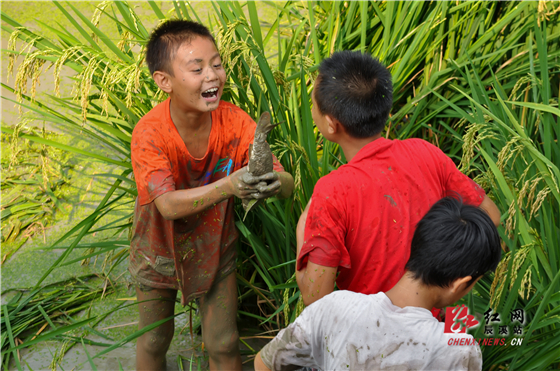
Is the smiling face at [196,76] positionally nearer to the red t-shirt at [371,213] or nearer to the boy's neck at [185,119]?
the boy's neck at [185,119]

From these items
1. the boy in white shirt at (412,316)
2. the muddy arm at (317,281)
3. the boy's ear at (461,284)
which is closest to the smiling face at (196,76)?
the muddy arm at (317,281)

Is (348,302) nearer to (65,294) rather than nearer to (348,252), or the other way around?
(348,252)

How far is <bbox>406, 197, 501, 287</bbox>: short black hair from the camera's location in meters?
A: 1.21

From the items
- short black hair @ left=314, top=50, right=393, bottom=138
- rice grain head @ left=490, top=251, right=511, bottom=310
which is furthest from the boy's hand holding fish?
rice grain head @ left=490, top=251, right=511, bottom=310

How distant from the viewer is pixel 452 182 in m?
1.61

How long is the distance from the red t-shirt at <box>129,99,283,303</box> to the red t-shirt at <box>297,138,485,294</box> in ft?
1.34

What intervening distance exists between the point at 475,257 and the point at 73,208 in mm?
2455

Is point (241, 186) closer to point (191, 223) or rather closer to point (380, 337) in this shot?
point (191, 223)

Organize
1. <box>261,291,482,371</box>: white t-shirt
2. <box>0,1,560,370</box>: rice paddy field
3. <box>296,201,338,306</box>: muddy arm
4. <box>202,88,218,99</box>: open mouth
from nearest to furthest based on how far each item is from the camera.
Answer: <box>261,291,482,371</box>: white t-shirt, <box>296,201,338,306</box>: muddy arm, <box>202,88,218,99</box>: open mouth, <box>0,1,560,370</box>: rice paddy field

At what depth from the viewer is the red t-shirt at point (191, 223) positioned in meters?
1.83

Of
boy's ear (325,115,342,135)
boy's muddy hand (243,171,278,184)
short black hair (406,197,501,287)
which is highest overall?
boy's ear (325,115,342,135)

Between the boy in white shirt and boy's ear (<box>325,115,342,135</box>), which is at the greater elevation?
boy's ear (<box>325,115,342,135</box>)

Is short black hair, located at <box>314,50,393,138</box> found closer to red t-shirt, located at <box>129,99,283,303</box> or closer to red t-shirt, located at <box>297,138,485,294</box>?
red t-shirt, located at <box>297,138,485,294</box>

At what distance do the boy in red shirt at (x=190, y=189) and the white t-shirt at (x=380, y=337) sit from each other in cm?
52
